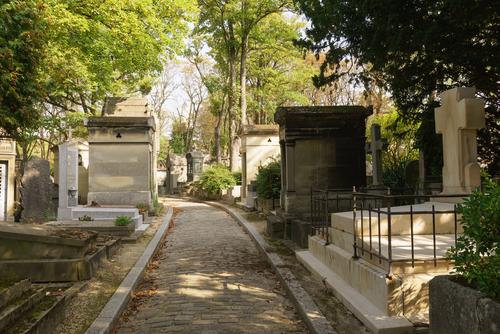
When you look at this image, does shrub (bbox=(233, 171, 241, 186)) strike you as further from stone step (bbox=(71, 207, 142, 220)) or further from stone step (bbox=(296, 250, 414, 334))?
stone step (bbox=(296, 250, 414, 334))

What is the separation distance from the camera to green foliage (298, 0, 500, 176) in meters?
7.69

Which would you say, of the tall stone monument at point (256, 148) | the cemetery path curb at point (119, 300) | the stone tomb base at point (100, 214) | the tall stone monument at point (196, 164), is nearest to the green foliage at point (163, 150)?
the tall stone monument at point (196, 164)

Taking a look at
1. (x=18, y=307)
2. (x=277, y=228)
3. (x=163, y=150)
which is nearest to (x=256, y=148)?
(x=277, y=228)


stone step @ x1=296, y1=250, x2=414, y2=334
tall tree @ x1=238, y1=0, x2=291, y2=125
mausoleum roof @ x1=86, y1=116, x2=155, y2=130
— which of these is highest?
tall tree @ x1=238, y1=0, x2=291, y2=125

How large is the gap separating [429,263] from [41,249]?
5347mm

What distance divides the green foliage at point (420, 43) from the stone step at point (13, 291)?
6.98 m

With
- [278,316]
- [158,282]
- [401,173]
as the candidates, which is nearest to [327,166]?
[401,173]

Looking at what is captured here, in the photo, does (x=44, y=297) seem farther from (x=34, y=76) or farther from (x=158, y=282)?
(x=34, y=76)

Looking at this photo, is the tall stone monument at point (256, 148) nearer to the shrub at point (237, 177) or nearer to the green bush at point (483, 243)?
the shrub at point (237, 177)

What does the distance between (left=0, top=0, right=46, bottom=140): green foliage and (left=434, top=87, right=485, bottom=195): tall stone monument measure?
21.7ft

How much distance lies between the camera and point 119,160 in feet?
54.6

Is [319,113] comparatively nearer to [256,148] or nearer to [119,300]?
[119,300]

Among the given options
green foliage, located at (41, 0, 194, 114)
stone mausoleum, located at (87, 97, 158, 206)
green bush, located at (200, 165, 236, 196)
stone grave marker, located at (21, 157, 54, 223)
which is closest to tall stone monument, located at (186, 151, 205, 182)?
green bush, located at (200, 165, 236, 196)

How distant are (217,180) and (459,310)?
24432 mm
